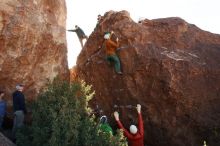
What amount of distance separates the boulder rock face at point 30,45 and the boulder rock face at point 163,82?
213 centimetres

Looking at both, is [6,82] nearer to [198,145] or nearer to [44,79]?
[44,79]

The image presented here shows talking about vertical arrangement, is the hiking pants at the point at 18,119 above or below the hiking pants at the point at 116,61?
below

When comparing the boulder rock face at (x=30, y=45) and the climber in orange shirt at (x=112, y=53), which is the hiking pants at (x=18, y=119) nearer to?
the boulder rock face at (x=30, y=45)

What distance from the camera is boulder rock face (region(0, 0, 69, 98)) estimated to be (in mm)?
16688

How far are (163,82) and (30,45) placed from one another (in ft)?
17.7

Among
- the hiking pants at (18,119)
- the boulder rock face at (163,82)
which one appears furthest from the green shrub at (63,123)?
the boulder rock face at (163,82)

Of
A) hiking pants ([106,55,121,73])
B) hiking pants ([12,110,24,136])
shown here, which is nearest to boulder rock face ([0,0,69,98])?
hiking pants ([12,110,24,136])

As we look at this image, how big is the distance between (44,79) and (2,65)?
187cm

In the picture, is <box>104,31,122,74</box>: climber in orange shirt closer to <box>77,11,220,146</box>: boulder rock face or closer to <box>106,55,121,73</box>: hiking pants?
<box>106,55,121,73</box>: hiking pants

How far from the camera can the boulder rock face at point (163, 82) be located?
18391mm

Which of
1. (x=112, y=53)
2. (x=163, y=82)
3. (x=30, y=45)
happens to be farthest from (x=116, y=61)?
(x=30, y=45)

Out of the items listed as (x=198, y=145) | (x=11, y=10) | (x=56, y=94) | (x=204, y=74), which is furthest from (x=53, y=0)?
(x=198, y=145)

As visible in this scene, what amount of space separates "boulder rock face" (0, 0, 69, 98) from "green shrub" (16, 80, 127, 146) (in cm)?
220

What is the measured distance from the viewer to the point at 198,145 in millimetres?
18328
